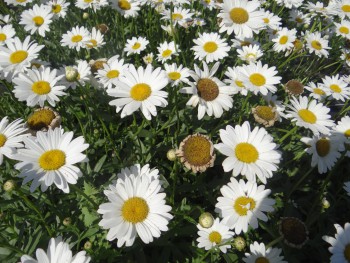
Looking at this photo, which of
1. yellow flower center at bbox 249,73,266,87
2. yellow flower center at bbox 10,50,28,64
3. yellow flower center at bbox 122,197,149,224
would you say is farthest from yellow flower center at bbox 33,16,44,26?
yellow flower center at bbox 122,197,149,224

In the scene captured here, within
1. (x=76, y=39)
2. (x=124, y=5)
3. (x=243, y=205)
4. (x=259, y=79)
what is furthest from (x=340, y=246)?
(x=124, y=5)

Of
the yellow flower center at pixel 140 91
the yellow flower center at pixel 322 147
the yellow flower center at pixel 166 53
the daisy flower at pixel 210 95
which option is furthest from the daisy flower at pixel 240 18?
the yellow flower center at pixel 322 147

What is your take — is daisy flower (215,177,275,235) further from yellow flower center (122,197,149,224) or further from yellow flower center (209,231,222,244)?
yellow flower center (122,197,149,224)

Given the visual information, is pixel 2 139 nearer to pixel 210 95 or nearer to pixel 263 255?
pixel 210 95

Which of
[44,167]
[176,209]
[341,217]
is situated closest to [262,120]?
[176,209]

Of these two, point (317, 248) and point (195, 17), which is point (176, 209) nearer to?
point (317, 248)

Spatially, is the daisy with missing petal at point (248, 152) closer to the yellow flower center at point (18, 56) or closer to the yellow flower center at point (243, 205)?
the yellow flower center at point (243, 205)
